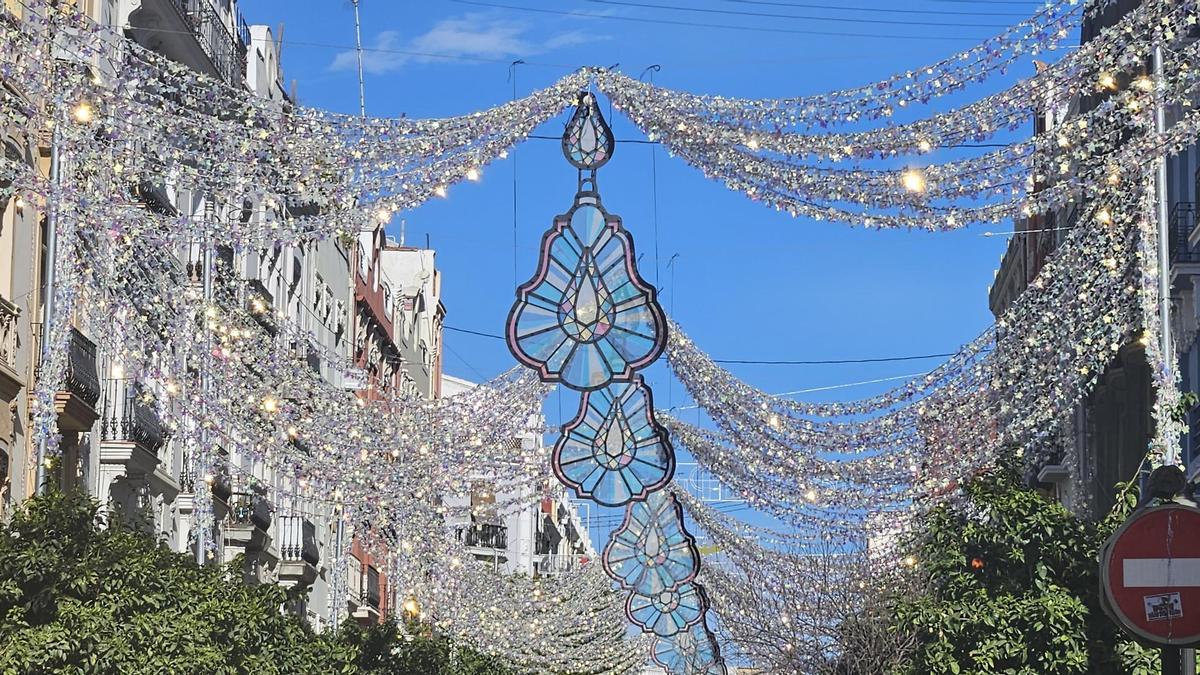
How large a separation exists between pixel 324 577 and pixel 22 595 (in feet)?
117

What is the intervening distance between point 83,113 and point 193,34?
17995 mm

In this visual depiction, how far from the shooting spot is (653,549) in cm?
3269

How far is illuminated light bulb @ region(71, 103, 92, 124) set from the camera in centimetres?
1627

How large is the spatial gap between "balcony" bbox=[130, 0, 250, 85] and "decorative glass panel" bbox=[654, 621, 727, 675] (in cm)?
1325

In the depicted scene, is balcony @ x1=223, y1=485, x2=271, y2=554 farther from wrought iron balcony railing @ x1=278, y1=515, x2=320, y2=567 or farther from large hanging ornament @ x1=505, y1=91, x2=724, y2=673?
large hanging ornament @ x1=505, y1=91, x2=724, y2=673

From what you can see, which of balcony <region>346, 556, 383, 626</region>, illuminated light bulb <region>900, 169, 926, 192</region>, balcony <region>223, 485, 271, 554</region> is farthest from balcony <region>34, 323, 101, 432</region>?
balcony <region>346, 556, 383, 626</region>

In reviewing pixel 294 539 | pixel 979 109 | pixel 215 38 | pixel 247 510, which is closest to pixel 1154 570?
pixel 979 109

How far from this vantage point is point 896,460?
69.1 ft

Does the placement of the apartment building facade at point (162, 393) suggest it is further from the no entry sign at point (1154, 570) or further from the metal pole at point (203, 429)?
the no entry sign at point (1154, 570)

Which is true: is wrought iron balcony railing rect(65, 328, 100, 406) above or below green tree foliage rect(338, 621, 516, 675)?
above

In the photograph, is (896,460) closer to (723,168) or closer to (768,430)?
(768,430)

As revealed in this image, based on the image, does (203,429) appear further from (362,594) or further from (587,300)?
(362,594)

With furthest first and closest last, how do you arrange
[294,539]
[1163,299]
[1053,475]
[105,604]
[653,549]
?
[294,539] → [1053,475] → [653,549] → [1163,299] → [105,604]

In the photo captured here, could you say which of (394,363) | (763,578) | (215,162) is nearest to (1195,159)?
(763,578)
